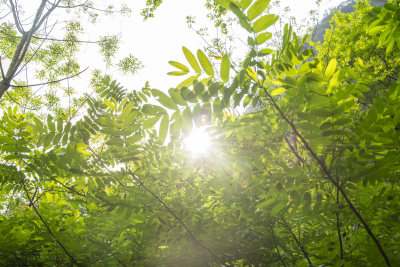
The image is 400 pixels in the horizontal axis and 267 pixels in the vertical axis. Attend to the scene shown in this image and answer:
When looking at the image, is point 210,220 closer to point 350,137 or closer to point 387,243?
point 387,243

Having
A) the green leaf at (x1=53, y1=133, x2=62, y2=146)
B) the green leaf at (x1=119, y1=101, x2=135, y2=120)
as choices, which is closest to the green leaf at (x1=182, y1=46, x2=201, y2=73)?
the green leaf at (x1=119, y1=101, x2=135, y2=120)

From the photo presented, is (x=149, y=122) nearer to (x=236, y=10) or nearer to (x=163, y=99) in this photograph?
(x=163, y=99)

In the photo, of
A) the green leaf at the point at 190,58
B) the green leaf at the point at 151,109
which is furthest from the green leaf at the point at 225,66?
the green leaf at the point at 151,109

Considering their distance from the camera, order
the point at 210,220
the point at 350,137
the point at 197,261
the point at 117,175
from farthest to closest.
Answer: the point at 210,220
the point at 197,261
the point at 117,175
the point at 350,137

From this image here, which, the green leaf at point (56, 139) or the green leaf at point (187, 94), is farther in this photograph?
the green leaf at point (56, 139)

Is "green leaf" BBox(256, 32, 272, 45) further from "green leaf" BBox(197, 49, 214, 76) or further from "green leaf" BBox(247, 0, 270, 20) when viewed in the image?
"green leaf" BBox(197, 49, 214, 76)

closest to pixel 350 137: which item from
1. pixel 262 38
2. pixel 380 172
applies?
pixel 380 172

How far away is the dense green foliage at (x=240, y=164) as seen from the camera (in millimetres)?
947

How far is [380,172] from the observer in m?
0.87

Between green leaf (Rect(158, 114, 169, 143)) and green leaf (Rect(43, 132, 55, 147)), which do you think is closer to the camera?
green leaf (Rect(158, 114, 169, 143))

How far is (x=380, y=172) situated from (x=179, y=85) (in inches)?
37.8

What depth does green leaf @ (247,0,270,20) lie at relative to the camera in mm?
937

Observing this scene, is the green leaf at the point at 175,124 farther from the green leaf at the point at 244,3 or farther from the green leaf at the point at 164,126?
the green leaf at the point at 244,3

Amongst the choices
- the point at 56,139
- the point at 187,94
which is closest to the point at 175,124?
the point at 187,94
